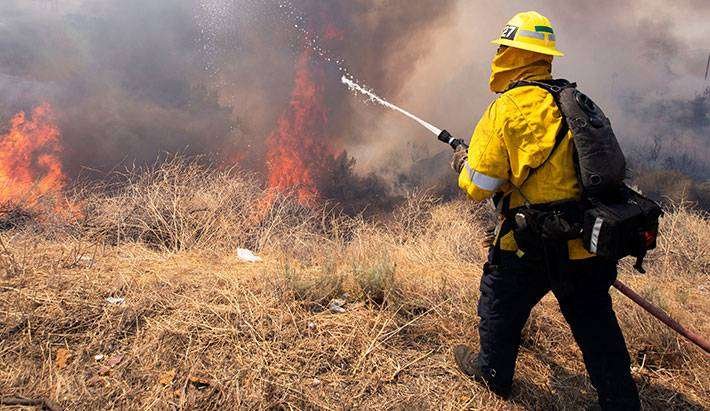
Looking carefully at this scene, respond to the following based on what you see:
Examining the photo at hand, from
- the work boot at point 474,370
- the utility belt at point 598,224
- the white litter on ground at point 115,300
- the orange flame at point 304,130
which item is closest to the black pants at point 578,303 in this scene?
the utility belt at point 598,224

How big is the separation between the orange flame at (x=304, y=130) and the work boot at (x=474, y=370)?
1723 cm

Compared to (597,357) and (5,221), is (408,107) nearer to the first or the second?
(5,221)

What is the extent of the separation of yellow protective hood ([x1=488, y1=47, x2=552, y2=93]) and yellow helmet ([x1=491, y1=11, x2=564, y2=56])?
0.05m

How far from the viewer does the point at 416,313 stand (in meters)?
2.78

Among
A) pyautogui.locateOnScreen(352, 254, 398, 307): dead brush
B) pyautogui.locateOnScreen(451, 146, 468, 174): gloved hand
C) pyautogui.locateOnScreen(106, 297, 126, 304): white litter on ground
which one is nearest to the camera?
pyautogui.locateOnScreen(451, 146, 468, 174): gloved hand

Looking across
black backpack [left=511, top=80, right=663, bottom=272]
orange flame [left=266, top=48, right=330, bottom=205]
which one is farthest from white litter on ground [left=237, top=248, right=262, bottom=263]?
orange flame [left=266, top=48, right=330, bottom=205]

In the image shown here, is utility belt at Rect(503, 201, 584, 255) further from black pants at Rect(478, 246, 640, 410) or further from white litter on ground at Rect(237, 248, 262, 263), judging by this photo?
white litter on ground at Rect(237, 248, 262, 263)

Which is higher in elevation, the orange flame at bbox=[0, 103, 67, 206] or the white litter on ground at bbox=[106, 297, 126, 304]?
the white litter on ground at bbox=[106, 297, 126, 304]

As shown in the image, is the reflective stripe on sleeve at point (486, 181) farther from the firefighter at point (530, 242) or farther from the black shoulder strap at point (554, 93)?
the black shoulder strap at point (554, 93)

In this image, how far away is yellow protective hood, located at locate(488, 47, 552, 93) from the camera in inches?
80.8

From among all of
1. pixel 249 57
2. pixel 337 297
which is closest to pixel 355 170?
pixel 249 57

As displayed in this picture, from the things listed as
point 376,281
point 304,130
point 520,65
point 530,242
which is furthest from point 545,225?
point 304,130

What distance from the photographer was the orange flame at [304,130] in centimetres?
1962

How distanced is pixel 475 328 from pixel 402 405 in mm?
816
